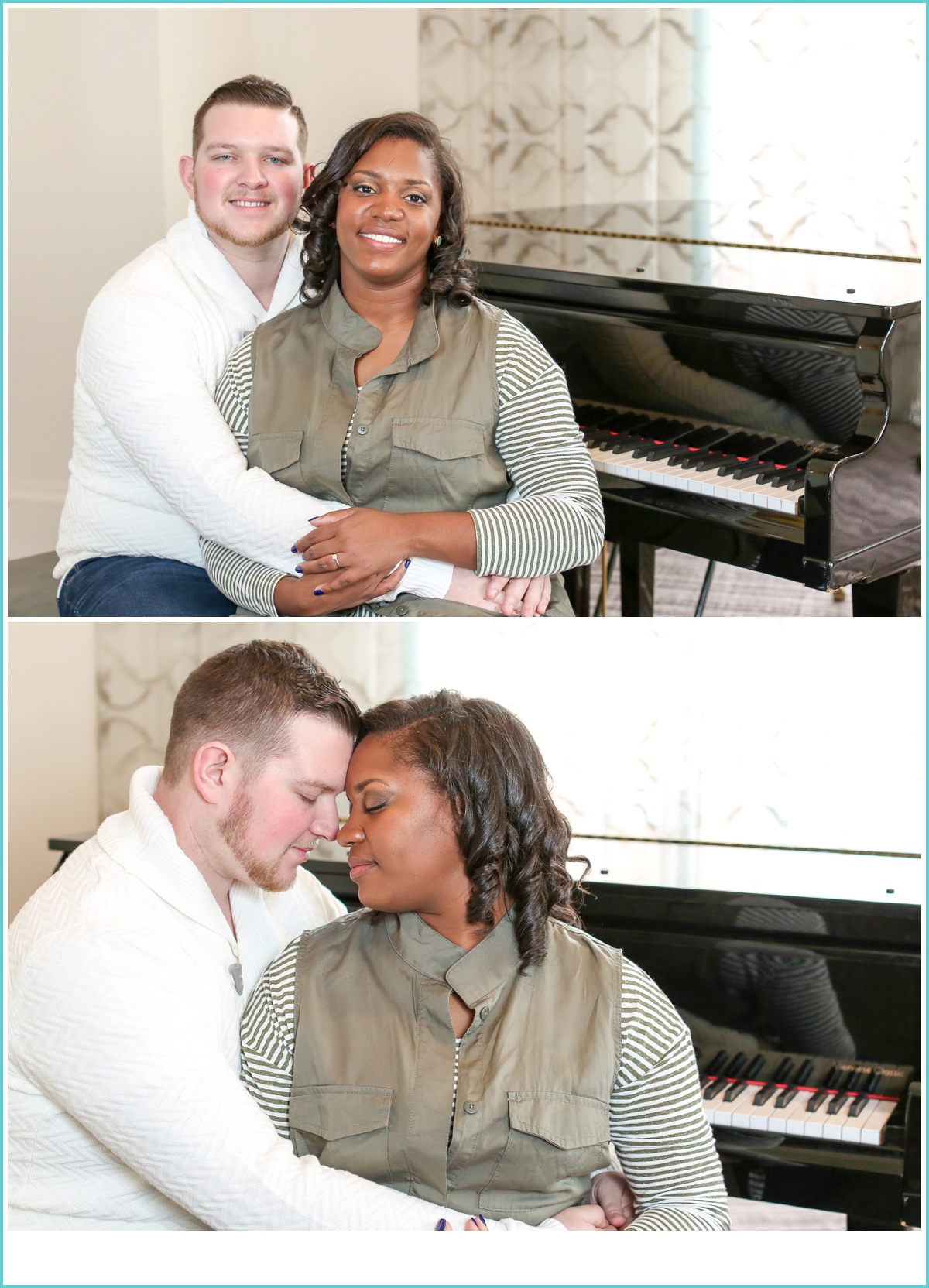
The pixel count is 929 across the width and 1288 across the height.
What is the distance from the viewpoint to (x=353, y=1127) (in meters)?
1.59

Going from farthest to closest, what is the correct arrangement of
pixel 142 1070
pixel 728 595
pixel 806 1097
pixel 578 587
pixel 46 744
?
pixel 728 595
pixel 46 744
pixel 578 587
pixel 806 1097
pixel 142 1070

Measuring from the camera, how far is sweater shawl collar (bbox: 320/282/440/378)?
6.75 feet

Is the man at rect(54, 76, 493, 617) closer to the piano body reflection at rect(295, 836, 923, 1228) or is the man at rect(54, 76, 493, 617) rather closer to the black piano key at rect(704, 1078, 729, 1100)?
the piano body reflection at rect(295, 836, 923, 1228)

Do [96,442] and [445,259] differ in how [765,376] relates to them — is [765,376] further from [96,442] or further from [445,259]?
[96,442]

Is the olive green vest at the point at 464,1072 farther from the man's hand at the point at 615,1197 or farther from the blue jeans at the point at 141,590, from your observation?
the blue jeans at the point at 141,590

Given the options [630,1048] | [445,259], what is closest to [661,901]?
[630,1048]

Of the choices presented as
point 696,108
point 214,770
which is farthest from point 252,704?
point 696,108

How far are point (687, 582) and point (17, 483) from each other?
8.66ft

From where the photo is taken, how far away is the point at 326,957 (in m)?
1.68

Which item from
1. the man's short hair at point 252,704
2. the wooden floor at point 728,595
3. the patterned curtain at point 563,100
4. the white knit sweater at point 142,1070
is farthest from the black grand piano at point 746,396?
the patterned curtain at point 563,100

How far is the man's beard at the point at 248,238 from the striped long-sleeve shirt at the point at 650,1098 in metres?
1.28

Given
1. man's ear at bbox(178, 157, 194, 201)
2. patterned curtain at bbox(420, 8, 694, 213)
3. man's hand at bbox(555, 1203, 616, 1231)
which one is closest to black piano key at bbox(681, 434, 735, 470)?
man's ear at bbox(178, 157, 194, 201)

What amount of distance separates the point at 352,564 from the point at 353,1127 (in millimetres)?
820

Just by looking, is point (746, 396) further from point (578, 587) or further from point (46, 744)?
point (46, 744)
